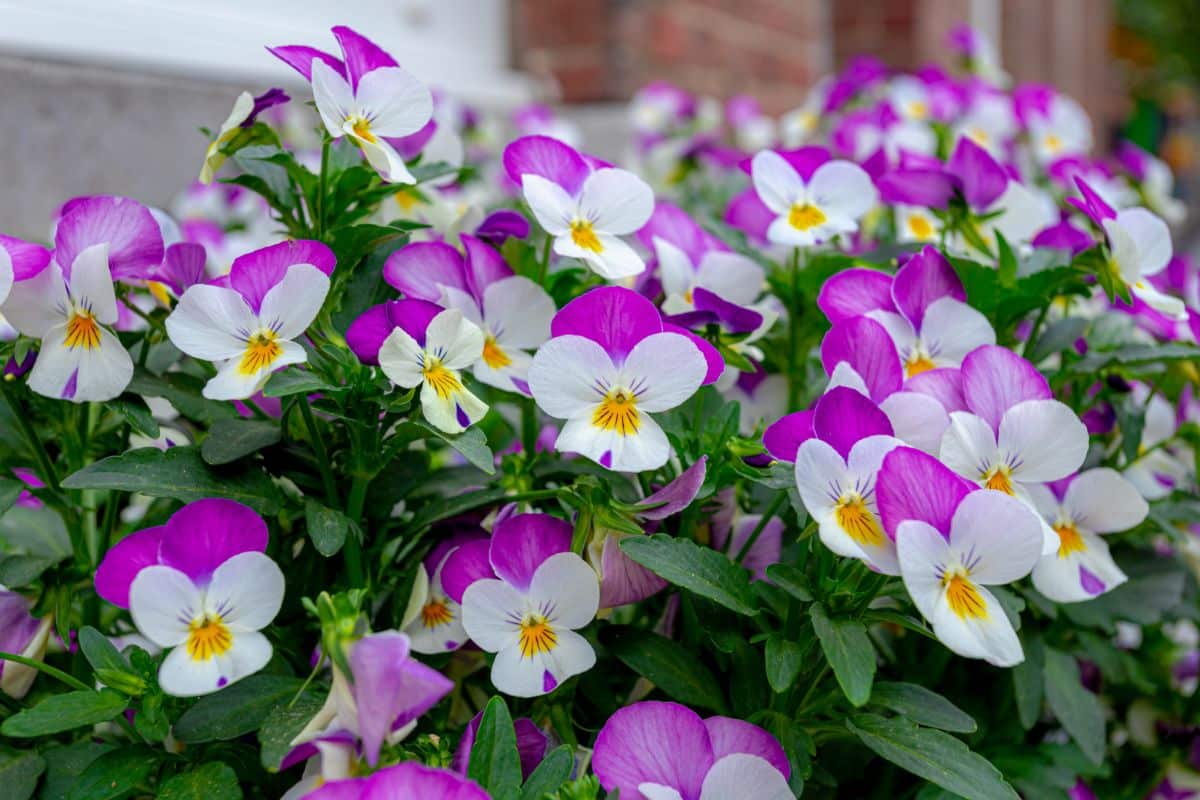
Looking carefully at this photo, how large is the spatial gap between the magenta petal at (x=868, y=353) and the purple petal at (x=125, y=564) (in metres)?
0.42

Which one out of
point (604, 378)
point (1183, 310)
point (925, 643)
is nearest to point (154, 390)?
point (604, 378)

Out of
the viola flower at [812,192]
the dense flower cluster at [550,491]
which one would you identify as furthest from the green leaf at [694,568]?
the viola flower at [812,192]

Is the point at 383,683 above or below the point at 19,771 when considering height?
above

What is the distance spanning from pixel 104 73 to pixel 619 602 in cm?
172

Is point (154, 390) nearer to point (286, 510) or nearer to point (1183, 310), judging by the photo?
point (286, 510)

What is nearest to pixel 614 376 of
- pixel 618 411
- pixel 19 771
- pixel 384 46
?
pixel 618 411

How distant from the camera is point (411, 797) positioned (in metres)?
0.55

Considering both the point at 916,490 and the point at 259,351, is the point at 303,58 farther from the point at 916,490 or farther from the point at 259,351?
the point at 916,490

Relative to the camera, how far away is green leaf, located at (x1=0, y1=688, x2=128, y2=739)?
2.12 feet

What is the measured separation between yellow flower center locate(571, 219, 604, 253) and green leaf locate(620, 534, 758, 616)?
0.69ft

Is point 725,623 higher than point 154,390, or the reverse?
point 154,390

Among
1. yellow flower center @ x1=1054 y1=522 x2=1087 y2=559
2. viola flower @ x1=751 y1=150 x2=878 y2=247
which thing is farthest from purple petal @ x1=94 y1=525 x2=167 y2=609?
yellow flower center @ x1=1054 y1=522 x2=1087 y2=559

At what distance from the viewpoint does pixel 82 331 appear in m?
0.76

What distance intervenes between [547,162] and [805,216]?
0.80 feet
